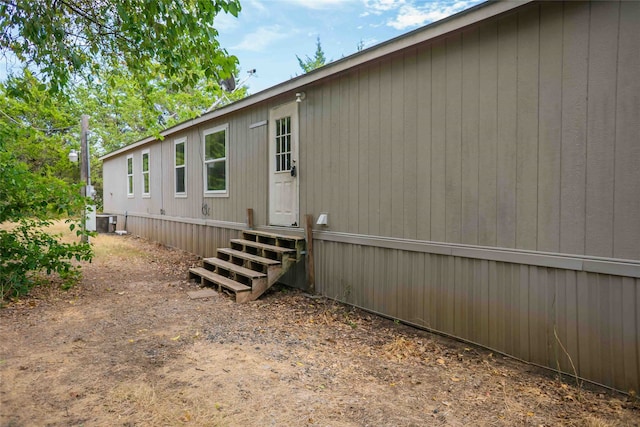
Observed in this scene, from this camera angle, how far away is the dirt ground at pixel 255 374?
2475 millimetres

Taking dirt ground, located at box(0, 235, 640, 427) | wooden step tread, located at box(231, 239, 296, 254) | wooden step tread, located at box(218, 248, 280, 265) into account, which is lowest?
dirt ground, located at box(0, 235, 640, 427)

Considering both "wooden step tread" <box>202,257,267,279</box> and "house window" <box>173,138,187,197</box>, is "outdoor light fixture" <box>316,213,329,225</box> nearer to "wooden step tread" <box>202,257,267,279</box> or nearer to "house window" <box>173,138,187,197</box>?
"wooden step tread" <box>202,257,267,279</box>

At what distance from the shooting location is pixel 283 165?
6.35 meters

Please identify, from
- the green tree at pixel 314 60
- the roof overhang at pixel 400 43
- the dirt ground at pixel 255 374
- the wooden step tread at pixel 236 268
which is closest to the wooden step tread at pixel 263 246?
the wooden step tread at pixel 236 268

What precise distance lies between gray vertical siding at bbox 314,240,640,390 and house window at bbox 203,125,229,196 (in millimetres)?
4073

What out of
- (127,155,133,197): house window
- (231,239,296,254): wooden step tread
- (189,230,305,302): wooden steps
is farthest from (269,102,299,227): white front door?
(127,155,133,197): house window

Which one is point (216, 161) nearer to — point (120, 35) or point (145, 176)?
point (120, 35)

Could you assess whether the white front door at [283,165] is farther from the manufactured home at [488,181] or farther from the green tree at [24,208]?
the green tree at [24,208]

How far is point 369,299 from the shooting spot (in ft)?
16.0

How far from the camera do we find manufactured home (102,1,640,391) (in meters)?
2.88

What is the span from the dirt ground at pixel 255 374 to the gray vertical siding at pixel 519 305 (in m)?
0.15

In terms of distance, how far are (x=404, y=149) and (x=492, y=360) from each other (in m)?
2.24

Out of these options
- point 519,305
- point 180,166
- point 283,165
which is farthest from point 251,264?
point 180,166

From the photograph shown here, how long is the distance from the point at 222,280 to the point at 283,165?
6.54 ft
